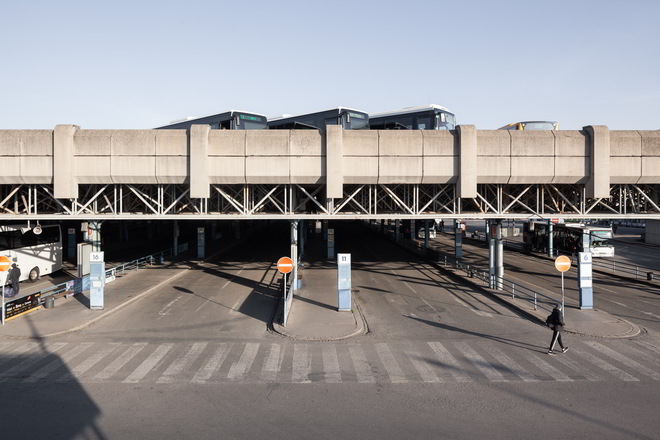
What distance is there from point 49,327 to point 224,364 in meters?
8.50

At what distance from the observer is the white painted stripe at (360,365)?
11.7 m

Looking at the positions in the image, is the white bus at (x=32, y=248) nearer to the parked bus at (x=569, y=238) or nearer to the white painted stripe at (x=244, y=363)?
the white painted stripe at (x=244, y=363)

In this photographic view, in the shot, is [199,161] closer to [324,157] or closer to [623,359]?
[324,157]

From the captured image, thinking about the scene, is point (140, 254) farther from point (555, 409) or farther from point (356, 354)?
point (555, 409)

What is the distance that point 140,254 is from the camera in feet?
146

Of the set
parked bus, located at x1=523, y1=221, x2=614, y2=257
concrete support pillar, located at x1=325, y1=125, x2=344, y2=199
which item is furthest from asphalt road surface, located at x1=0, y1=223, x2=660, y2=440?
parked bus, located at x1=523, y1=221, x2=614, y2=257

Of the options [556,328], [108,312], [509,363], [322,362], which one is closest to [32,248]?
[108,312]

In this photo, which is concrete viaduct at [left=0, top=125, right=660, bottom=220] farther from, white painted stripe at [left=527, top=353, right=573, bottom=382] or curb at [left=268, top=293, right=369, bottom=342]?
white painted stripe at [left=527, top=353, right=573, bottom=382]

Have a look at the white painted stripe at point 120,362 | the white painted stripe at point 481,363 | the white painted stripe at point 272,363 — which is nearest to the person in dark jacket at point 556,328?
the white painted stripe at point 481,363

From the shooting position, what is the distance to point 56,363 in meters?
12.8

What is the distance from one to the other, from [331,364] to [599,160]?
18271mm

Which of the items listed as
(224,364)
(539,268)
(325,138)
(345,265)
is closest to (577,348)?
(345,265)

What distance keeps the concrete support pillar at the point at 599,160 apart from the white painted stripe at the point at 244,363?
18.9 m

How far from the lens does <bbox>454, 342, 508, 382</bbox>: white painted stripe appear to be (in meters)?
11.7
